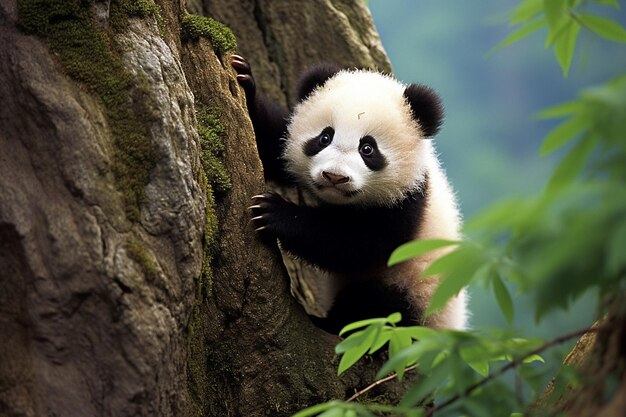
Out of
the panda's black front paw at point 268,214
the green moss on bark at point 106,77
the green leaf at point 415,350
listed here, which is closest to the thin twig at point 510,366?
the green leaf at point 415,350

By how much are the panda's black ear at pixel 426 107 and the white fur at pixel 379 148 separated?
2 centimetres

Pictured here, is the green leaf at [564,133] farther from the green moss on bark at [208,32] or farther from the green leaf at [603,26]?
the green moss on bark at [208,32]

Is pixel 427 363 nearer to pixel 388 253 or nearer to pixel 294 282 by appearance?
pixel 388 253

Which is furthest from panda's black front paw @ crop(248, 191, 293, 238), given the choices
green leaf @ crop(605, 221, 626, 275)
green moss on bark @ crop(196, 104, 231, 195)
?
green leaf @ crop(605, 221, 626, 275)

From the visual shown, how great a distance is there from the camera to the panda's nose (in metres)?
2.58

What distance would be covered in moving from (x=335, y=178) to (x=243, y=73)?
530 millimetres

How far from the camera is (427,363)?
1330 millimetres

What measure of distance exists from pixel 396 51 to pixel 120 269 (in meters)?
6.33

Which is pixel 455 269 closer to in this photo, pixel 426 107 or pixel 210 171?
pixel 210 171

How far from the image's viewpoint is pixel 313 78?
9.68ft

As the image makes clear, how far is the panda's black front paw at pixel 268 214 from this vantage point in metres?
2.43

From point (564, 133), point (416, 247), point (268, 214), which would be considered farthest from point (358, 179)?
point (564, 133)

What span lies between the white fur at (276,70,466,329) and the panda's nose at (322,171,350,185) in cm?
1

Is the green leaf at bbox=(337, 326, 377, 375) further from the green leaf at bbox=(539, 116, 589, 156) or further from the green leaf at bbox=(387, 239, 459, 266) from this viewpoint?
the green leaf at bbox=(539, 116, 589, 156)
